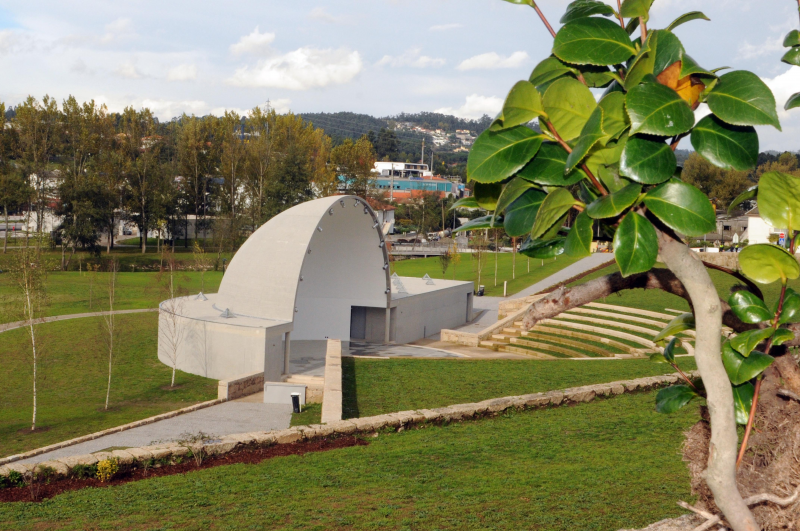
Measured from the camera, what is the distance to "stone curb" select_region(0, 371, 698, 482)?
339 inches

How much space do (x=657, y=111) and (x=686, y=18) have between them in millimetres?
532

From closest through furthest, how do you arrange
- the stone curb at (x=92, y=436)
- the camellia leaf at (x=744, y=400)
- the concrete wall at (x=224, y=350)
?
the camellia leaf at (x=744, y=400) → the stone curb at (x=92, y=436) → the concrete wall at (x=224, y=350)

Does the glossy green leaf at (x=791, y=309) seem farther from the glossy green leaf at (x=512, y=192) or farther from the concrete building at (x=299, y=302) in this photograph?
the concrete building at (x=299, y=302)

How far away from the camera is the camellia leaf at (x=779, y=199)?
191cm

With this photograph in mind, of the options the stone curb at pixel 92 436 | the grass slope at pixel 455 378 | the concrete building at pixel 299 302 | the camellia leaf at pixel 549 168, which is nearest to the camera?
the camellia leaf at pixel 549 168

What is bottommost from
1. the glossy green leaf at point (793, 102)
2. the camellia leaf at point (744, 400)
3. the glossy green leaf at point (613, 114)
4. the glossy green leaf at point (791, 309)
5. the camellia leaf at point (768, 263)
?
the camellia leaf at point (744, 400)

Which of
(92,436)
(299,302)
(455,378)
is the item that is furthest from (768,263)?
(299,302)

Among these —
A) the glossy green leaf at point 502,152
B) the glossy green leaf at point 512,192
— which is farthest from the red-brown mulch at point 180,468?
the glossy green leaf at point 502,152

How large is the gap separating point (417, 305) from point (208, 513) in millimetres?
20501

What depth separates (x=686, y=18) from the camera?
1840 mm

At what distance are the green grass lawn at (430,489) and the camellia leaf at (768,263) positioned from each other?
4260 millimetres

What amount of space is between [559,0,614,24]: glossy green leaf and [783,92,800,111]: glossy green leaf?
95cm

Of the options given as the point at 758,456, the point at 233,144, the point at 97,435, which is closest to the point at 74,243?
Answer: the point at 233,144

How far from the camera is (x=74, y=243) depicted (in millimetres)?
50969
